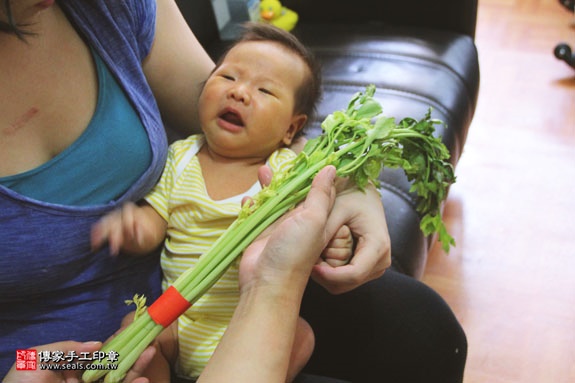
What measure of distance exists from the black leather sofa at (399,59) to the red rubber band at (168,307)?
0.64m

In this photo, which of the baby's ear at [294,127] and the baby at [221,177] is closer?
the baby at [221,177]

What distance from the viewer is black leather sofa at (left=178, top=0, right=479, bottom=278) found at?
161cm

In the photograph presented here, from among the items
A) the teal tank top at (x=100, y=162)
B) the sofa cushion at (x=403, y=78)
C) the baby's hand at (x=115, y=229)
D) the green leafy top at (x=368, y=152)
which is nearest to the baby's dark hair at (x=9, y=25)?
the teal tank top at (x=100, y=162)

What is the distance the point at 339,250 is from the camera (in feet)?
3.51

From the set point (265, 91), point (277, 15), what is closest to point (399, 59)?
point (277, 15)

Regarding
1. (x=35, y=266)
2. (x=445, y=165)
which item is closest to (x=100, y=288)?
(x=35, y=266)

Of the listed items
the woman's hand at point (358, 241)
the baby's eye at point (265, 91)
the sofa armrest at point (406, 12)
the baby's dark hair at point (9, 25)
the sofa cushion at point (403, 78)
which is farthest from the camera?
the sofa armrest at point (406, 12)

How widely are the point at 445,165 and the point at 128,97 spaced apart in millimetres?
560

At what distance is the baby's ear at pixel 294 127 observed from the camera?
1305 mm

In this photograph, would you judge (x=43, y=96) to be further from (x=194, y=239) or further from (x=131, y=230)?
(x=194, y=239)

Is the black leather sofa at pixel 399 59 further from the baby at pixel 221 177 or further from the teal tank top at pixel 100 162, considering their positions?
the teal tank top at pixel 100 162

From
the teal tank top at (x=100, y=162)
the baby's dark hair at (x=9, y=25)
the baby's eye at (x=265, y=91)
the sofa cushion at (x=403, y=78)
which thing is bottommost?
the sofa cushion at (x=403, y=78)

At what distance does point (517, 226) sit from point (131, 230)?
1.68m

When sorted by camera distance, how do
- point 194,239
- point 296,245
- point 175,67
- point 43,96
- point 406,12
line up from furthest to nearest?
point 406,12 → point 175,67 → point 194,239 → point 43,96 → point 296,245
